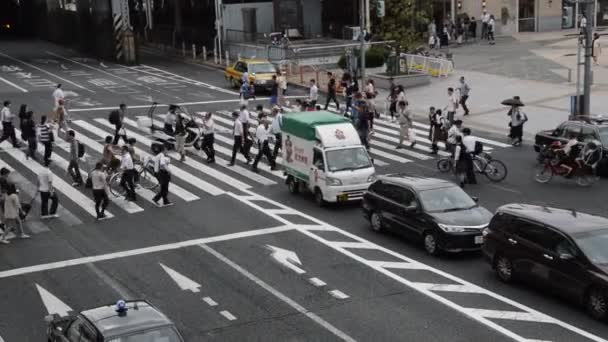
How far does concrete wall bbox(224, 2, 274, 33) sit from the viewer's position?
218 ft

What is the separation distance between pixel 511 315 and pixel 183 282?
264 inches

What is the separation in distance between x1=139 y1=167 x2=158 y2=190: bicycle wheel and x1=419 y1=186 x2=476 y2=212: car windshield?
9.79 m

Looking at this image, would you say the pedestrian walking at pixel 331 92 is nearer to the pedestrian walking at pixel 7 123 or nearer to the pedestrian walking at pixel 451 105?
the pedestrian walking at pixel 451 105

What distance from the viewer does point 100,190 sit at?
24594 mm

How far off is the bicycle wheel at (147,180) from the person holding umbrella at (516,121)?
12401 mm

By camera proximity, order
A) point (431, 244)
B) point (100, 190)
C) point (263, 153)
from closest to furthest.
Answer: point (431, 244)
point (100, 190)
point (263, 153)

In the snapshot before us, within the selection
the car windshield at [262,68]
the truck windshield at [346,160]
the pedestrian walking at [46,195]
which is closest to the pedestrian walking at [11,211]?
the pedestrian walking at [46,195]

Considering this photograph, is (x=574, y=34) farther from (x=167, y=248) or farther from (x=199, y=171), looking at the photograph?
(x=167, y=248)

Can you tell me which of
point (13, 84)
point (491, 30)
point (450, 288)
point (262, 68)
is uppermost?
point (491, 30)

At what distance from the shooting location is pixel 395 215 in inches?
874

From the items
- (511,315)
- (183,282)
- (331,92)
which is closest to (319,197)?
(183,282)

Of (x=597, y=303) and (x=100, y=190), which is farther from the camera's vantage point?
(x=100, y=190)

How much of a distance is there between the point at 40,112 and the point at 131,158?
661 inches

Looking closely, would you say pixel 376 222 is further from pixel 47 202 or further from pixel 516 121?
pixel 516 121
